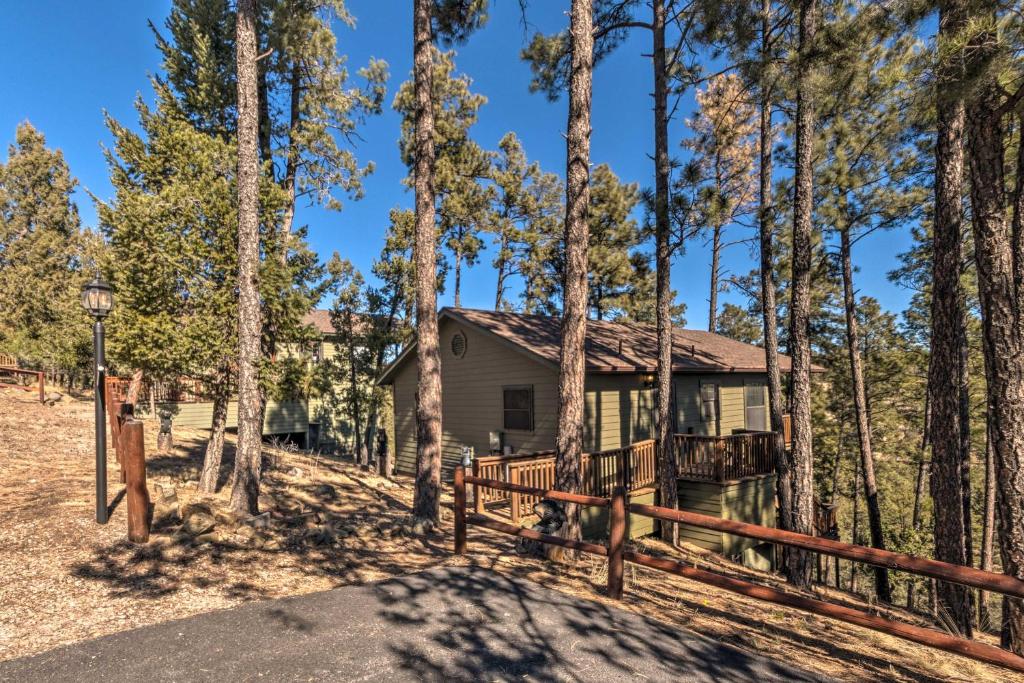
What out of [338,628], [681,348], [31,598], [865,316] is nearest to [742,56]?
[681,348]

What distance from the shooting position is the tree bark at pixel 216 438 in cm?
941

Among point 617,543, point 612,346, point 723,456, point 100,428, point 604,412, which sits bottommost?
point 723,456

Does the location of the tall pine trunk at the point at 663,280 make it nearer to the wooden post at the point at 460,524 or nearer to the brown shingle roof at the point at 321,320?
the wooden post at the point at 460,524

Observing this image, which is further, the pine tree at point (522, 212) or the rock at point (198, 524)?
the pine tree at point (522, 212)

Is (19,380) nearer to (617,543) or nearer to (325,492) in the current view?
(325,492)

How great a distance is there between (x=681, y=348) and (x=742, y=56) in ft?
30.0

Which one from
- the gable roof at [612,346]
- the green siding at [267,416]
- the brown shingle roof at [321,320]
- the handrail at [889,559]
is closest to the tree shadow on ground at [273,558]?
the handrail at [889,559]

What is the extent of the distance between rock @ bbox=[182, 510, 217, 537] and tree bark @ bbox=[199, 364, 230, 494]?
3.01 metres

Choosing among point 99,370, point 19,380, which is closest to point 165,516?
point 99,370

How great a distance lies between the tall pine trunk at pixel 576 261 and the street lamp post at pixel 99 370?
5.85 metres

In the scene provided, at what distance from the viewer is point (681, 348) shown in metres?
16.5

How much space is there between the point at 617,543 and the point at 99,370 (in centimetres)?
683

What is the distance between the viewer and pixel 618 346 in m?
15.0

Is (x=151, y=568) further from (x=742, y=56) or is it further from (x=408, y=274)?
(x=408, y=274)
